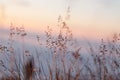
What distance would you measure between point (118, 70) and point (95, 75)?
1.06ft

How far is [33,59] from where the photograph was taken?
6.27 m

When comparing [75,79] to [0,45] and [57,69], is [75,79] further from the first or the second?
[0,45]

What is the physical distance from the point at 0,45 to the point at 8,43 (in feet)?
0.33

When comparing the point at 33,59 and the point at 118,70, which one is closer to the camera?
the point at 33,59

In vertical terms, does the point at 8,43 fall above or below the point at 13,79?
above

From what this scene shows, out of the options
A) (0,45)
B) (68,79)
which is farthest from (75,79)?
(0,45)

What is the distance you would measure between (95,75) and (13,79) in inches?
39.9

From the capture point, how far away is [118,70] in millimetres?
6715

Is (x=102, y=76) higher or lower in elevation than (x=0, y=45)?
lower

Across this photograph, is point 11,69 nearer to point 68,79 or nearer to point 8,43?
point 8,43

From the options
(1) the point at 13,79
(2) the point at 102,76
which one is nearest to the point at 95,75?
(2) the point at 102,76

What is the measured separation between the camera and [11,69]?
660 cm

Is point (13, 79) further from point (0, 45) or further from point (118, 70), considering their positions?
point (118, 70)

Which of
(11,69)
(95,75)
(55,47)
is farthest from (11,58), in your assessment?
(95,75)
